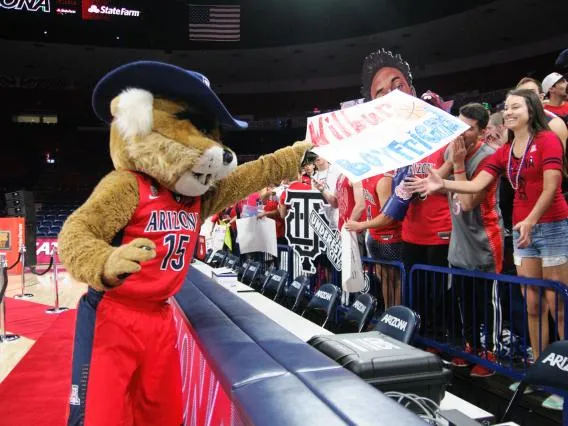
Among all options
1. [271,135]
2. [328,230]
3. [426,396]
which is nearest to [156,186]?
[426,396]

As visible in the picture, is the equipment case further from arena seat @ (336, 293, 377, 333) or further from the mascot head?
arena seat @ (336, 293, 377, 333)

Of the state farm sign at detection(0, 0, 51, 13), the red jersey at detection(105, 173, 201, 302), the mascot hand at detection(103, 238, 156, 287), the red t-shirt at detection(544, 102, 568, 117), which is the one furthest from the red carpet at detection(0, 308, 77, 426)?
the state farm sign at detection(0, 0, 51, 13)

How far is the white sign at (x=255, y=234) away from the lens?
549cm

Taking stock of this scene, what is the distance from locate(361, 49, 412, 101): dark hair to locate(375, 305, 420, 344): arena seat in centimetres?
162

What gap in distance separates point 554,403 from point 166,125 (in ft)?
7.43

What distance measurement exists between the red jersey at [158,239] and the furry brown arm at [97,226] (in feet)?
0.17

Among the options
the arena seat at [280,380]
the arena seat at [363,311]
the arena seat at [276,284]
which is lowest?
the arena seat at [276,284]

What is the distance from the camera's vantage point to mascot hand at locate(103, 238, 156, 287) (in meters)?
1.45

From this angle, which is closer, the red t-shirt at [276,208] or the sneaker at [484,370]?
the sneaker at [484,370]

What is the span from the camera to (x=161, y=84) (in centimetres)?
187

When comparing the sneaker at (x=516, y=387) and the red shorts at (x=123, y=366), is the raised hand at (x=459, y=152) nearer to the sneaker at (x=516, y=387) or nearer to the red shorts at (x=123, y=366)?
the sneaker at (x=516, y=387)

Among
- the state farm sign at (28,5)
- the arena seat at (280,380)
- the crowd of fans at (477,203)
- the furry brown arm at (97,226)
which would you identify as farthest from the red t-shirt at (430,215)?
the state farm sign at (28,5)

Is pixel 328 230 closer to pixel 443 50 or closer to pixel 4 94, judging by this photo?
pixel 443 50

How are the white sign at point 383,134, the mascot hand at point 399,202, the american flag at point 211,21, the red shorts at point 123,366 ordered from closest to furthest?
the red shorts at point 123,366 < the white sign at point 383,134 < the mascot hand at point 399,202 < the american flag at point 211,21
